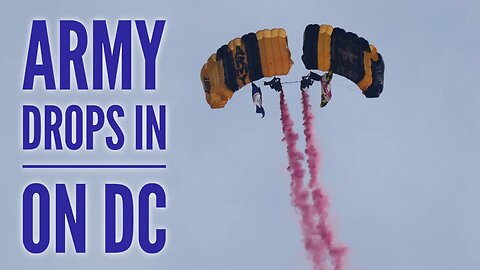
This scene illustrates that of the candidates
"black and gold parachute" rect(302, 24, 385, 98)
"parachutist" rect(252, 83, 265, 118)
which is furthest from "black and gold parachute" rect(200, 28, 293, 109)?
"black and gold parachute" rect(302, 24, 385, 98)

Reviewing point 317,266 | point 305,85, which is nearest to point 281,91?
point 305,85

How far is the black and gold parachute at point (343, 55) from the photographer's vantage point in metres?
111

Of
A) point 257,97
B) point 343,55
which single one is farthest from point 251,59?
point 343,55

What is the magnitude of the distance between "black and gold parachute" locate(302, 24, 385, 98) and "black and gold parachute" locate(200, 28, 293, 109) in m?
1.11

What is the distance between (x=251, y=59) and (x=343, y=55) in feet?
13.8

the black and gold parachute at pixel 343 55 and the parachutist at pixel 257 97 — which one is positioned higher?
the black and gold parachute at pixel 343 55

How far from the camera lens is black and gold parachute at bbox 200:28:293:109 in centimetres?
11081

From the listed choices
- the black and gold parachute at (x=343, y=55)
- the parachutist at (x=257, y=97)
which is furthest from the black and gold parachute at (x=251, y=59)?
the black and gold parachute at (x=343, y=55)

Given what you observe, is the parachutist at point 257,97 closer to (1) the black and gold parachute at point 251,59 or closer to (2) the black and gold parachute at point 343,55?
(1) the black and gold parachute at point 251,59

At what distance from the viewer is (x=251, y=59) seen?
111062 millimetres

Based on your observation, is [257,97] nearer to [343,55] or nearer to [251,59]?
[251,59]

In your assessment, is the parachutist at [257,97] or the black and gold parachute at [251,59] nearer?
the black and gold parachute at [251,59]

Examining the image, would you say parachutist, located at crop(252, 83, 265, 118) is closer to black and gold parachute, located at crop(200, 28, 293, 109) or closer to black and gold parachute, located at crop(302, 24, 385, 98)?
black and gold parachute, located at crop(200, 28, 293, 109)

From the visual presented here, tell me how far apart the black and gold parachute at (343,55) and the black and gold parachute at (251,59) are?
1112mm
